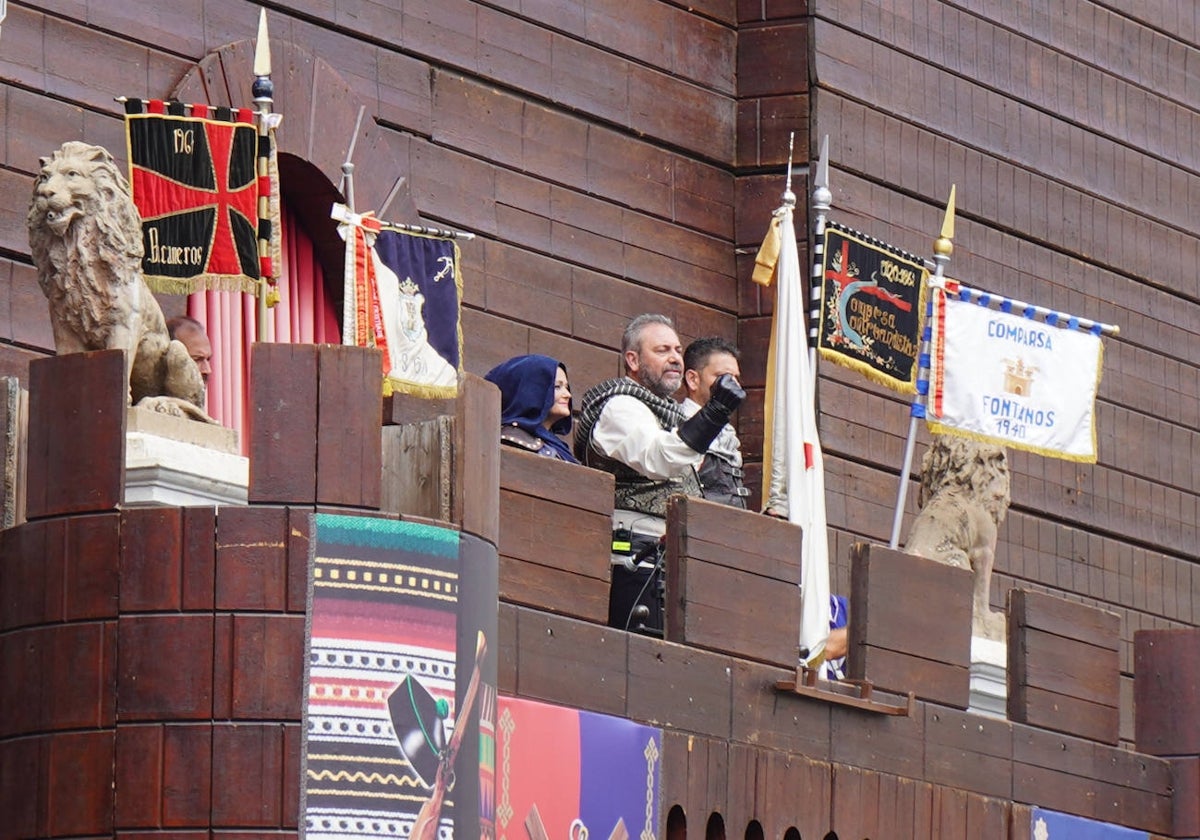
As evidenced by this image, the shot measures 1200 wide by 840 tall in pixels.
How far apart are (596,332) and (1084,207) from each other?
4.32 meters

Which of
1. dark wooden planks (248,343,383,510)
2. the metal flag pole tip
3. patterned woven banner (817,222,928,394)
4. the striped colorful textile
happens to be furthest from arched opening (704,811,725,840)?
the metal flag pole tip

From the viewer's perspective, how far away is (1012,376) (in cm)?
1650

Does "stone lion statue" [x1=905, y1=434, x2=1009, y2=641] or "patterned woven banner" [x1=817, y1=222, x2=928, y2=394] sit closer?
"patterned woven banner" [x1=817, y1=222, x2=928, y2=394]

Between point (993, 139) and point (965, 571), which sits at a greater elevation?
point (993, 139)

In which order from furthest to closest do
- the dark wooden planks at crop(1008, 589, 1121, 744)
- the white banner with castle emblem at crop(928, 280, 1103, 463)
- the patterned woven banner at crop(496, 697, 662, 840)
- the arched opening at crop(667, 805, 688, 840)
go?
the white banner with castle emblem at crop(928, 280, 1103, 463) → the dark wooden planks at crop(1008, 589, 1121, 744) → the arched opening at crop(667, 805, 688, 840) → the patterned woven banner at crop(496, 697, 662, 840)

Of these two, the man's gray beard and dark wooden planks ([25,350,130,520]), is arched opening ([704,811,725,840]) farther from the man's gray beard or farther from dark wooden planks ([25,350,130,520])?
dark wooden planks ([25,350,130,520])

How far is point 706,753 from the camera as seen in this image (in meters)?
13.3

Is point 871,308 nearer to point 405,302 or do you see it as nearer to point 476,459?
point 405,302

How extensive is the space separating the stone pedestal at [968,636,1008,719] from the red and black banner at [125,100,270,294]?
4.28 metres

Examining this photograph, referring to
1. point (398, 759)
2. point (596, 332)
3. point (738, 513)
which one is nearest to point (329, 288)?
point (596, 332)

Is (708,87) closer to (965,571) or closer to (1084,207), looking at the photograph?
(1084,207)

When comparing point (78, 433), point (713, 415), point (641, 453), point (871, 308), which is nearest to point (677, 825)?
point (641, 453)

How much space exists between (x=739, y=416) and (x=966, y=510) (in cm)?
222

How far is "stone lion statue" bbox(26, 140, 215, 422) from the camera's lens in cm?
1191
